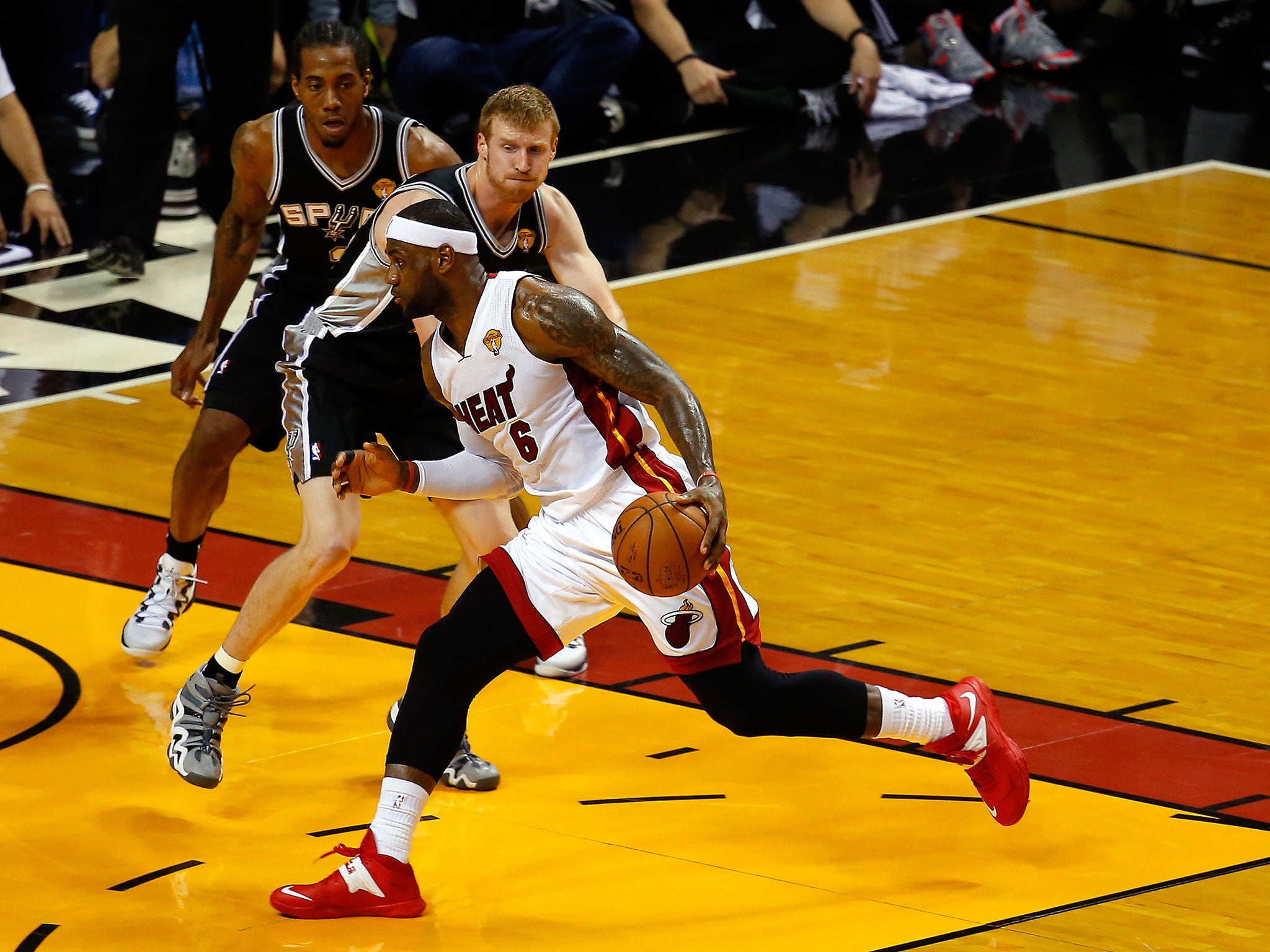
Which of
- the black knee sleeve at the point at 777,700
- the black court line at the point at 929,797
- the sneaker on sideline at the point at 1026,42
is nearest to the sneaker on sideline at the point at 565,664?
the black court line at the point at 929,797

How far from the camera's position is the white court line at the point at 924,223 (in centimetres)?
977

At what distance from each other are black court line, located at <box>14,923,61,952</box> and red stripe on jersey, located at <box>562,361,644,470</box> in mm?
1488

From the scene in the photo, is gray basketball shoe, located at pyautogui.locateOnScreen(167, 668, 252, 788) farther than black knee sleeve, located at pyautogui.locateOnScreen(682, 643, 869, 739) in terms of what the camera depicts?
Yes

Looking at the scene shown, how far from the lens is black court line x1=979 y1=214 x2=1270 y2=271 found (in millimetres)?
10031

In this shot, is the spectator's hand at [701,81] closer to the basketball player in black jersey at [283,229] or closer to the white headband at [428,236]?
the basketball player in black jersey at [283,229]

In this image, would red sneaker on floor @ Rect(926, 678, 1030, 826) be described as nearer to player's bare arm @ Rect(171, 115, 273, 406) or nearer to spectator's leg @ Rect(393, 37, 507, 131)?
player's bare arm @ Rect(171, 115, 273, 406)

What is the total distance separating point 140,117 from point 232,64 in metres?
0.54

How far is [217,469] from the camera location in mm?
5762

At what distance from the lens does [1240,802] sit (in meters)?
5.04

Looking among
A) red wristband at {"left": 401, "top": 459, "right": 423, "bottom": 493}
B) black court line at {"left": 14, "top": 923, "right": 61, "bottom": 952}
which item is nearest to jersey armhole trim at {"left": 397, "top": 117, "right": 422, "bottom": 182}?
red wristband at {"left": 401, "top": 459, "right": 423, "bottom": 493}

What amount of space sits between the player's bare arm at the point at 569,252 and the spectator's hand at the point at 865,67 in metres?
7.62

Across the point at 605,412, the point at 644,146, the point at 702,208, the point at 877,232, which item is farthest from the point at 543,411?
the point at 644,146

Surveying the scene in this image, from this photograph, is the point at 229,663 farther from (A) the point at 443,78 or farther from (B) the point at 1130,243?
(A) the point at 443,78

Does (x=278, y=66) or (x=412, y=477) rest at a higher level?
(x=412, y=477)
